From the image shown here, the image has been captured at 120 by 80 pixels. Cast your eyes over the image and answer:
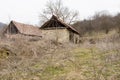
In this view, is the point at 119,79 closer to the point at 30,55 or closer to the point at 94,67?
the point at 94,67

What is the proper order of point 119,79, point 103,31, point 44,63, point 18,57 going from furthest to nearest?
1. point 103,31
2. point 18,57
3. point 44,63
4. point 119,79

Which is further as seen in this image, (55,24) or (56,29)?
(55,24)

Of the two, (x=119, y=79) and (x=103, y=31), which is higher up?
Result: (x=103, y=31)

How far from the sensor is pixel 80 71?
799 cm

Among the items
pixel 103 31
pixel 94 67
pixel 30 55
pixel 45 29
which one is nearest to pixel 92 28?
pixel 103 31

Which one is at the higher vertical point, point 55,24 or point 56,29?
point 55,24

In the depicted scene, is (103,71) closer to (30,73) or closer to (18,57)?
(30,73)

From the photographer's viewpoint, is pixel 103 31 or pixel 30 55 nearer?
pixel 30 55

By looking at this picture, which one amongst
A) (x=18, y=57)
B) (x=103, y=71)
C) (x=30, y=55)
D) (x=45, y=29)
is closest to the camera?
(x=103, y=71)

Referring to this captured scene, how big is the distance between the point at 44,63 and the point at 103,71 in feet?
9.81

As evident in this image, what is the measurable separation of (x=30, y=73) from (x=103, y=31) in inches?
1316

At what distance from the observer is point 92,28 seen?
41.2 metres

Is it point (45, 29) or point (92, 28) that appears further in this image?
point (92, 28)

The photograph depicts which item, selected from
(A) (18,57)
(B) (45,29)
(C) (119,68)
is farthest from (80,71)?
(B) (45,29)
